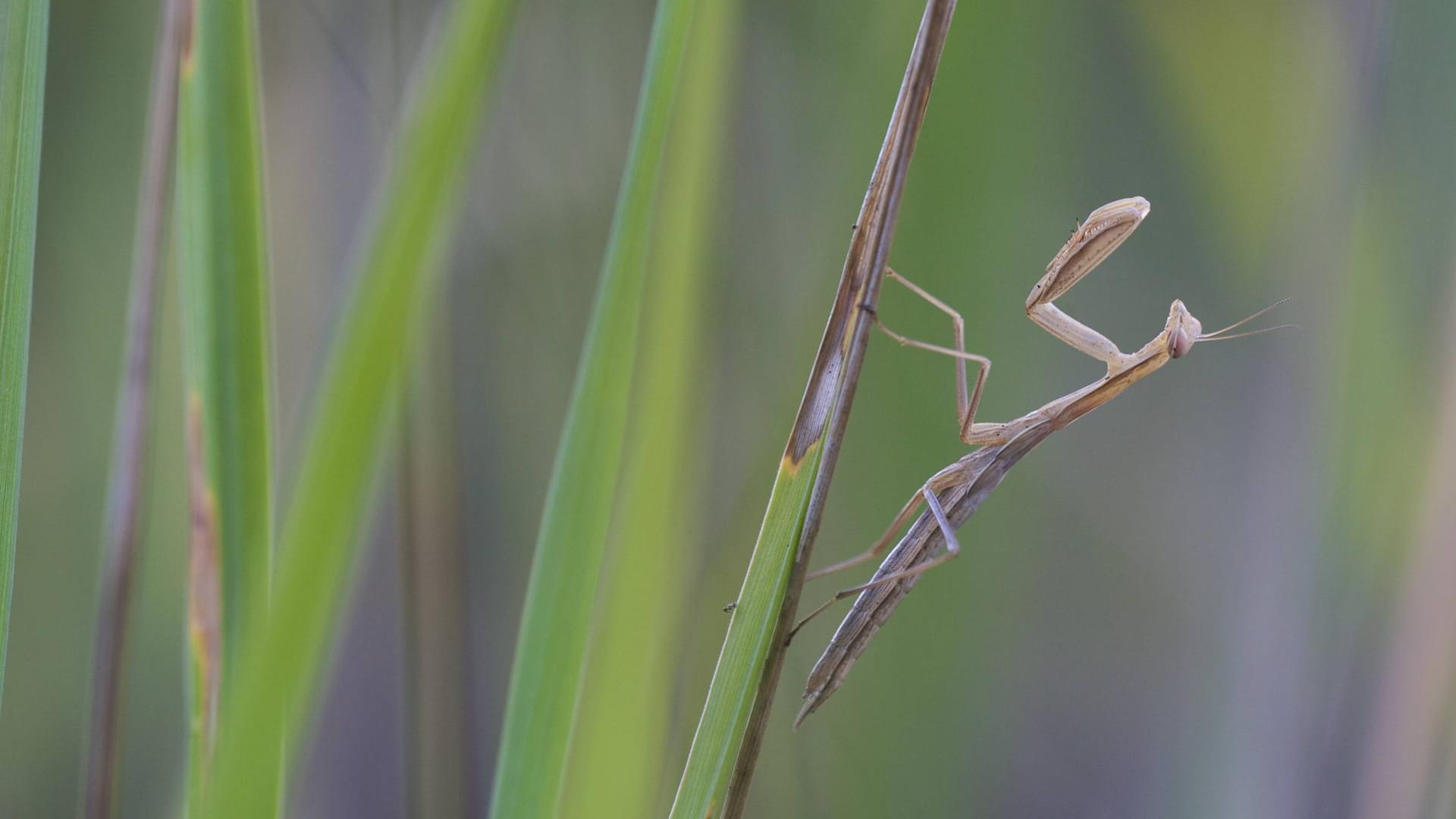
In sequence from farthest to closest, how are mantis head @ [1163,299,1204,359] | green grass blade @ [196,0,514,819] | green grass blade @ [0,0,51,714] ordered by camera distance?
1. mantis head @ [1163,299,1204,359]
2. green grass blade @ [0,0,51,714]
3. green grass blade @ [196,0,514,819]

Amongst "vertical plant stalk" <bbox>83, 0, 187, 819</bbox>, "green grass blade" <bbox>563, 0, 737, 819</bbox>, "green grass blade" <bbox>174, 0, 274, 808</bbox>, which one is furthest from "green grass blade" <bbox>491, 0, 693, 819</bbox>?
"vertical plant stalk" <bbox>83, 0, 187, 819</bbox>

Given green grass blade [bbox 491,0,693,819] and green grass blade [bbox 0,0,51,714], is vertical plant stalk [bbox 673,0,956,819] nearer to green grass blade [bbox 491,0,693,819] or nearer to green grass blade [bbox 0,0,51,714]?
Answer: green grass blade [bbox 491,0,693,819]

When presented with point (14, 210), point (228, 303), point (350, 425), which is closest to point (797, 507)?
point (350, 425)

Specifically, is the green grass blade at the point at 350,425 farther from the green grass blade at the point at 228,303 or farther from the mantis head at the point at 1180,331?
the mantis head at the point at 1180,331

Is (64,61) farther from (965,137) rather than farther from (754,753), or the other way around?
(754,753)

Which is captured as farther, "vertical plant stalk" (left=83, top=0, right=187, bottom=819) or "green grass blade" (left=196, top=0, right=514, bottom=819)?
"vertical plant stalk" (left=83, top=0, right=187, bottom=819)

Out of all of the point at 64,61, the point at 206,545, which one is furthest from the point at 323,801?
the point at 64,61
